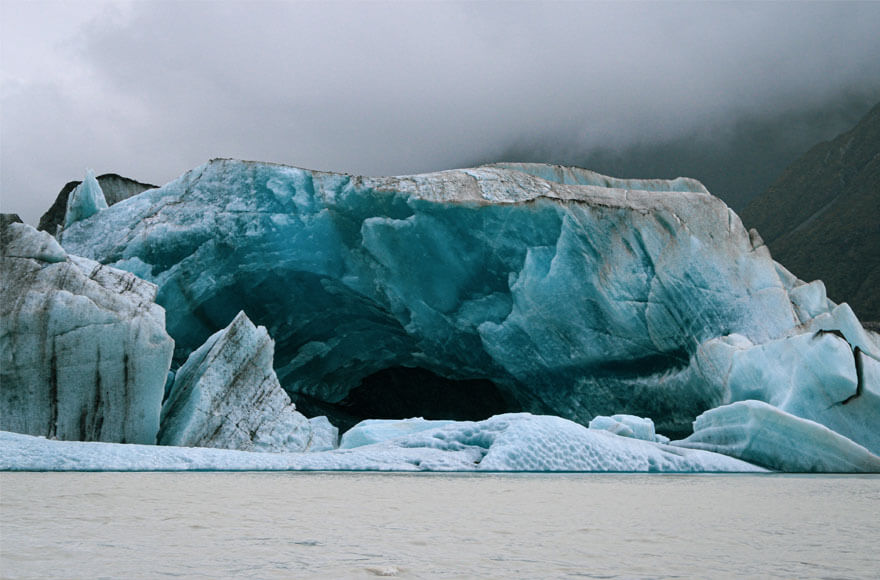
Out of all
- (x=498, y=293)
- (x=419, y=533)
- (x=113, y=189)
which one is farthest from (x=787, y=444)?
(x=113, y=189)

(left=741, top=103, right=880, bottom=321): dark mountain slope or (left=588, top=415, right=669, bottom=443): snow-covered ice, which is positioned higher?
(left=741, top=103, right=880, bottom=321): dark mountain slope

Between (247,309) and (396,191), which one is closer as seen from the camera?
(396,191)

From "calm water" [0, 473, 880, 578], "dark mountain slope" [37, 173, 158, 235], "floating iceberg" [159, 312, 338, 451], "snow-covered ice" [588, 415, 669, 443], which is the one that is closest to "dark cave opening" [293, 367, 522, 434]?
"dark mountain slope" [37, 173, 158, 235]

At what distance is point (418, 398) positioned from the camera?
13742mm

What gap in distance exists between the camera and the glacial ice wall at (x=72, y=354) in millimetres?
6555

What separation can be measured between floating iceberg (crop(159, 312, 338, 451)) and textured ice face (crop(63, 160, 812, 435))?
7.54 ft

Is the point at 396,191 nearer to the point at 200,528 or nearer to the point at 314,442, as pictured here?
the point at 314,442

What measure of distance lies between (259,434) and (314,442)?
78 centimetres

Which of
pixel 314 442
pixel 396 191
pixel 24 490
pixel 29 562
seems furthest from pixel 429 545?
pixel 396 191

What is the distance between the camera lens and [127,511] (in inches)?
96.3

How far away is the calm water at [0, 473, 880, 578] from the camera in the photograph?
1544 millimetres

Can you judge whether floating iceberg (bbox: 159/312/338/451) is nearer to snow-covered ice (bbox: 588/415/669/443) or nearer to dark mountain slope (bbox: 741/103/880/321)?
snow-covered ice (bbox: 588/415/669/443)

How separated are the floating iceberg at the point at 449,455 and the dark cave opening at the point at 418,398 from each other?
6.27 m

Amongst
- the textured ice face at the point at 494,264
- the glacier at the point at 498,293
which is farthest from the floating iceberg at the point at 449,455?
the textured ice face at the point at 494,264
